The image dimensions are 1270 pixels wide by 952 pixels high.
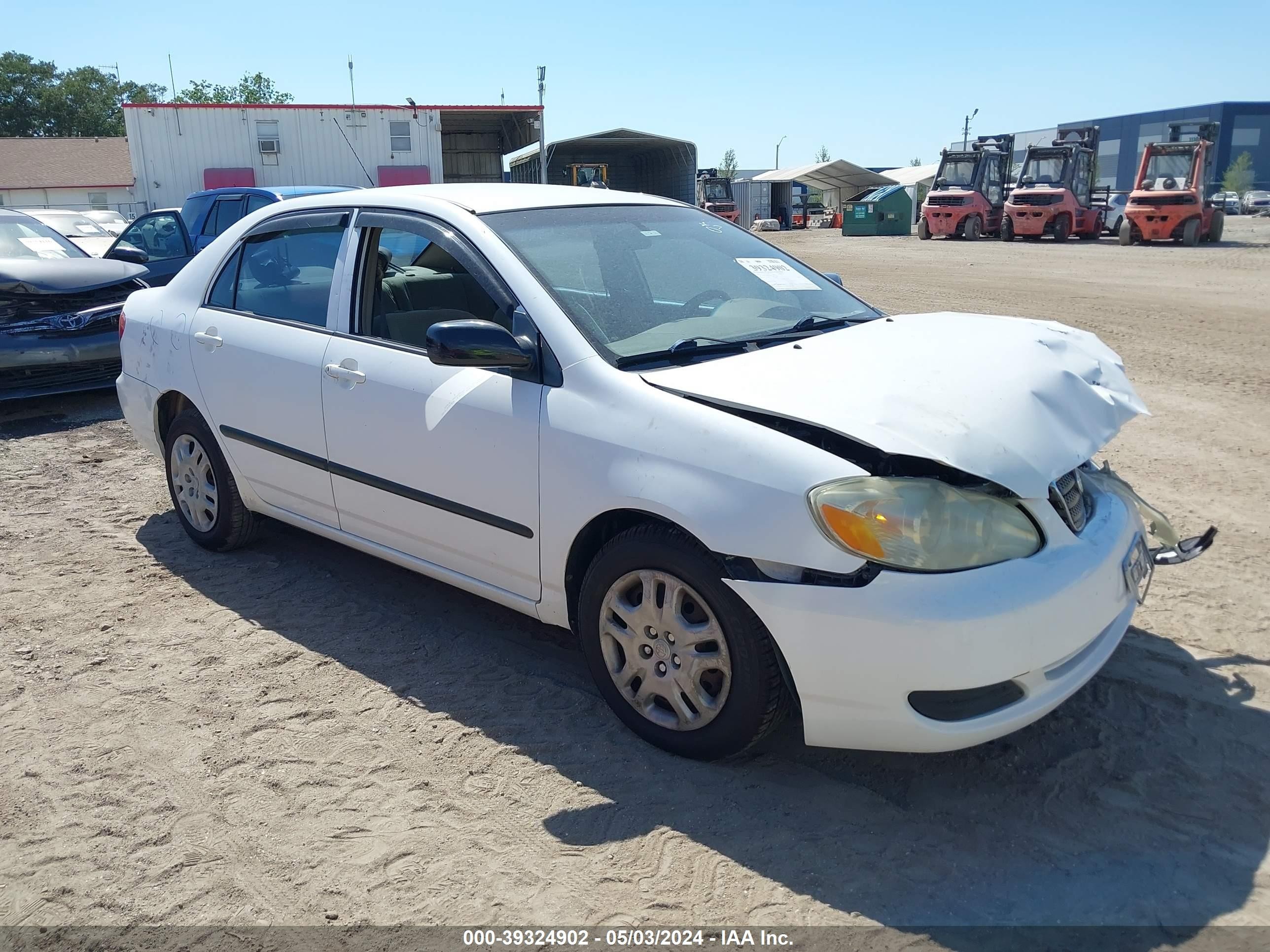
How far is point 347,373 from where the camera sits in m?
3.86

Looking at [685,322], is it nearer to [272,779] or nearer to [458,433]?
[458,433]

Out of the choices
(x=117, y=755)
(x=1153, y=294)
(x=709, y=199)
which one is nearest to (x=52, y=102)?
(x=709, y=199)

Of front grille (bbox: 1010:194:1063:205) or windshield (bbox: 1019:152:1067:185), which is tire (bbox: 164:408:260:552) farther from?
windshield (bbox: 1019:152:1067:185)

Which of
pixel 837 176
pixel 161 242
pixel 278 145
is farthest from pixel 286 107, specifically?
pixel 837 176

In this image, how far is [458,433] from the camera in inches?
136

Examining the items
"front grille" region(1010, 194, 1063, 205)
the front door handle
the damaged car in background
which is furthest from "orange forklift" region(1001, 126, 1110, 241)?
the front door handle

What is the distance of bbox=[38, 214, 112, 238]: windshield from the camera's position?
52.3 ft

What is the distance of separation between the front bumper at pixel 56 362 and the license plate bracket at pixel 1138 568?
7.58m

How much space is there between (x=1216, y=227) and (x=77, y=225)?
28150 mm

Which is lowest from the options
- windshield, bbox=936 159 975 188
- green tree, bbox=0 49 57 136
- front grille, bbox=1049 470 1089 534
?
front grille, bbox=1049 470 1089 534

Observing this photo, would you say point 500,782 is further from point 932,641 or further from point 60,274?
point 60,274

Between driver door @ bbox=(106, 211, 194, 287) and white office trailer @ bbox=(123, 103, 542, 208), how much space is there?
15747mm

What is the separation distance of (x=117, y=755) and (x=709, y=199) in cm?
4261

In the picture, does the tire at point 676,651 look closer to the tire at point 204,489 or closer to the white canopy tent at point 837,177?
the tire at point 204,489
